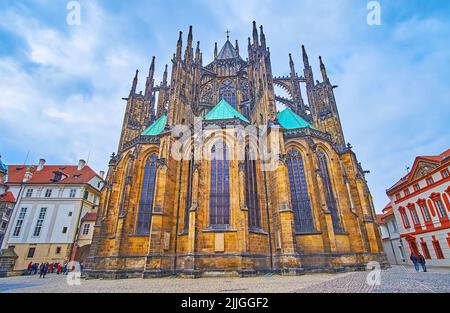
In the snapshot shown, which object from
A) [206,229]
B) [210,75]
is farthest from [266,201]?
[210,75]

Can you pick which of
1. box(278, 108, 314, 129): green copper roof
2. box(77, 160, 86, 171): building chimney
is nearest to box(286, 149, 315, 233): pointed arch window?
box(278, 108, 314, 129): green copper roof

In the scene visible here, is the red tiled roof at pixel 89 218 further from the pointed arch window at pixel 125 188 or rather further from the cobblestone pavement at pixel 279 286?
the cobblestone pavement at pixel 279 286

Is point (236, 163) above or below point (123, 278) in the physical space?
above

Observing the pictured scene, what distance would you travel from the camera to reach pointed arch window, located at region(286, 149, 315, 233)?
17.5 metres

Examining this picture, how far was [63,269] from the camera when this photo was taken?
2603cm

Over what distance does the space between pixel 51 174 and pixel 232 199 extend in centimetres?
3358

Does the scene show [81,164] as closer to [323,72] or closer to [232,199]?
[232,199]

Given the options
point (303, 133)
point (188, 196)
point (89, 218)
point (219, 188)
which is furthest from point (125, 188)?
point (89, 218)

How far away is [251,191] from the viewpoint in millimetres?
17906

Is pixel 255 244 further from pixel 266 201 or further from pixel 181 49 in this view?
pixel 181 49

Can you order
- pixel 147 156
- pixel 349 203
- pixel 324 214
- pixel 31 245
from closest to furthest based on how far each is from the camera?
1. pixel 324 214
2. pixel 349 203
3. pixel 147 156
4. pixel 31 245

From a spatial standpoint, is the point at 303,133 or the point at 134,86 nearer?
the point at 303,133

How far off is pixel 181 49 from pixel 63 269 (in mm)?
29529

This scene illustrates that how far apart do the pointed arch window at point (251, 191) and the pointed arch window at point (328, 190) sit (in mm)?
5841
